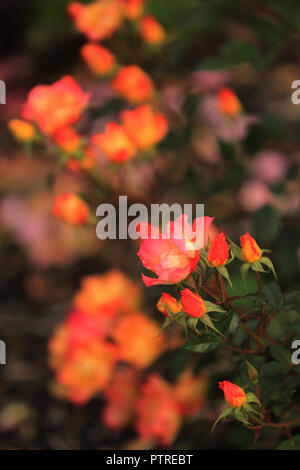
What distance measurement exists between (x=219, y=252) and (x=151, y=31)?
54 centimetres

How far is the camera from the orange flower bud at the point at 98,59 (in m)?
0.84

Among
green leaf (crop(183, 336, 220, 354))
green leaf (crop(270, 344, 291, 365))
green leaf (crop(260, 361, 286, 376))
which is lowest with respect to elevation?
green leaf (crop(260, 361, 286, 376))

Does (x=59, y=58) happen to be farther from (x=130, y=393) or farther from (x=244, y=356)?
(x=244, y=356)

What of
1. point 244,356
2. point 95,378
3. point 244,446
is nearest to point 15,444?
point 95,378

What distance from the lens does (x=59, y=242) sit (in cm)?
149

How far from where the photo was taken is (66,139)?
0.75 metres

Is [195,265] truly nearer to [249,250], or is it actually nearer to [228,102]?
[249,250]

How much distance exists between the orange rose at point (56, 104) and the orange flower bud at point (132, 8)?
185 millimetres

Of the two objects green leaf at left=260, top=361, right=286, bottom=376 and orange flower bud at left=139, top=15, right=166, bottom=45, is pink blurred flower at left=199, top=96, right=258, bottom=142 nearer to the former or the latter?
orange flower bud at left=139, top=15, right=166, bottom=45

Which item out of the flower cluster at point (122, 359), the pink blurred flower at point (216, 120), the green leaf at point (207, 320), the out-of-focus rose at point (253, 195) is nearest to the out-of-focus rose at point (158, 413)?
the flower cluster at point (122, 359)

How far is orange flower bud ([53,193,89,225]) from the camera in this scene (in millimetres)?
780

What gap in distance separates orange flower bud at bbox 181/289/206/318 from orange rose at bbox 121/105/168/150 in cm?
43

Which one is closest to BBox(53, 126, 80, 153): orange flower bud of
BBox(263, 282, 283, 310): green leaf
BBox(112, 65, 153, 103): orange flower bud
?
BBox(112, 65, 153, 103): orange flower bud

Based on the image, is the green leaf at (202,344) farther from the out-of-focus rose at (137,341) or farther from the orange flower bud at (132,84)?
the orange flower bud at (132,84)
